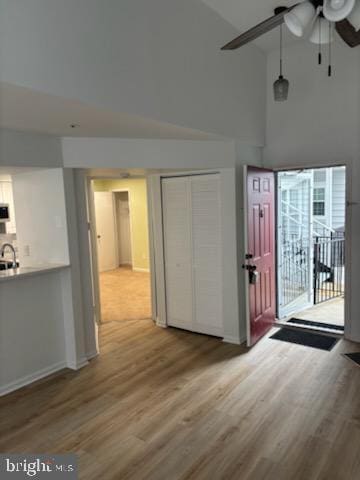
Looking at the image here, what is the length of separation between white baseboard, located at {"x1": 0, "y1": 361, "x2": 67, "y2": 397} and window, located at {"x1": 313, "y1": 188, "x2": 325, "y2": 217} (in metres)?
5.91

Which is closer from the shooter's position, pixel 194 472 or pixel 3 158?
pixel 194 472

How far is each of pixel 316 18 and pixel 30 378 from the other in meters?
3.71

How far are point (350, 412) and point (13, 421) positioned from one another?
2.60m

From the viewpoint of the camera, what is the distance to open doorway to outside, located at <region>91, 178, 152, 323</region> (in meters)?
7.16

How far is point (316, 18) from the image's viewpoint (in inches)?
85.7

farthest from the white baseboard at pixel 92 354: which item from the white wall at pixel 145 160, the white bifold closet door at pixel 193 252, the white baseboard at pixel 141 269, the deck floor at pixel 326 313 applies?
the white baseboard at pixel 141 269

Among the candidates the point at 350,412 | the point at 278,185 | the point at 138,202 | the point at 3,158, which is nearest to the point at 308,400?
the point at 350,412

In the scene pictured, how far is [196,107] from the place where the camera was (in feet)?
10.4

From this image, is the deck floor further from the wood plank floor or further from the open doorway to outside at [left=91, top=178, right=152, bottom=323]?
the open doorway to outside at [left=91, top=178, right=152, bottom=323]

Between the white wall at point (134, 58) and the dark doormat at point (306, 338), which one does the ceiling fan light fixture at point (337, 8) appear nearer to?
the white wall at point (134, 58)

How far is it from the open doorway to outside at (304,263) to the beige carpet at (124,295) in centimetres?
208

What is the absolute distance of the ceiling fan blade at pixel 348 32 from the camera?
2.11m

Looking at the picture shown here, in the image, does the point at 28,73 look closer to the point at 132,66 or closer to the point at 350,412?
the point at 132,66

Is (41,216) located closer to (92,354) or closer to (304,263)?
(92,354)
